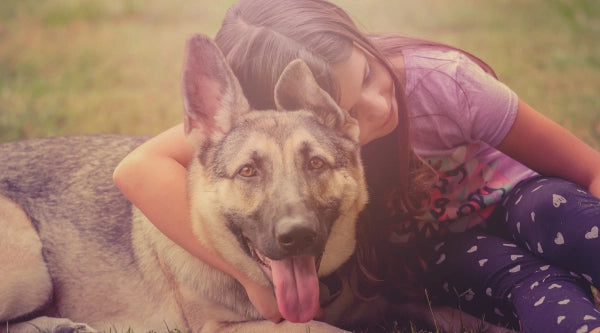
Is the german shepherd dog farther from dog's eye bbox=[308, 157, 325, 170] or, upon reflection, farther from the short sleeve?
the short sleeve

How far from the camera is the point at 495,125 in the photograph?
10.6 ft

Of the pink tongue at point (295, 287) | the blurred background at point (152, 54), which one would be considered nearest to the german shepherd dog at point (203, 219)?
the pink tongue at point (295, 287)

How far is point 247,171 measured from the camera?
265 centimetres

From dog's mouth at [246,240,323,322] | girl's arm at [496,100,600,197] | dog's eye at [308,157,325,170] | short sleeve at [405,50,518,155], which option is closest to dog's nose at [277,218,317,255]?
dog's mouth at [246,240,323,322]

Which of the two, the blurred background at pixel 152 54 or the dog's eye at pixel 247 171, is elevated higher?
the dog's eye at pixel 247 171

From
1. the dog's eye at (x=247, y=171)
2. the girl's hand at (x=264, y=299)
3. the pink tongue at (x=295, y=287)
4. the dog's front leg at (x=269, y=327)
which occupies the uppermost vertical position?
the dog's eye at (x=247, y=171)

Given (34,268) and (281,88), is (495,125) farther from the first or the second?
(34,268)

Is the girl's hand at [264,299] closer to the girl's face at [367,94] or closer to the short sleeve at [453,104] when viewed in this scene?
the girl's face at [367,94]

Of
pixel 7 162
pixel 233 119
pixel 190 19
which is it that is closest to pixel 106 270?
pixel 7 162

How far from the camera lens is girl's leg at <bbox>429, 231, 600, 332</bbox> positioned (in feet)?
8.59

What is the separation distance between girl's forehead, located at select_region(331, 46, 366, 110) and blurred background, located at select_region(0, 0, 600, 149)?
2.15 metres

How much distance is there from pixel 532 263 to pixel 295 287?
1.15m

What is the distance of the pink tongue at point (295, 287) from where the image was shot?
2578 mm

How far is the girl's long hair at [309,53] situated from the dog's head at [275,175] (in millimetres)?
138
